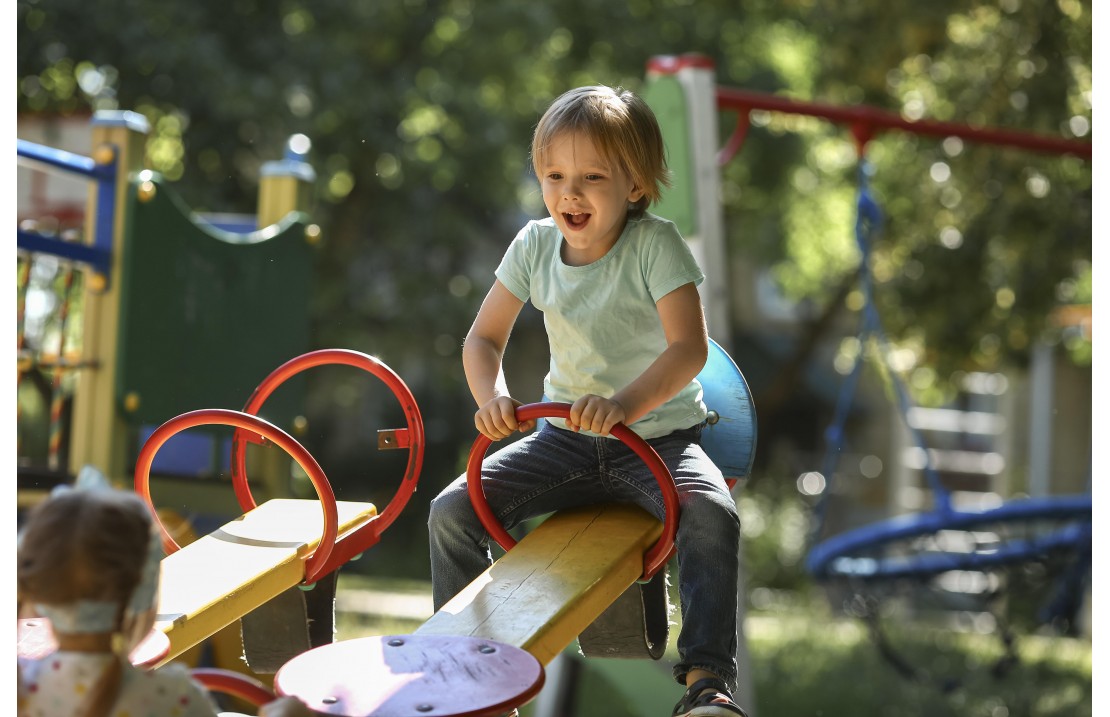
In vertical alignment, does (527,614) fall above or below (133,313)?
below

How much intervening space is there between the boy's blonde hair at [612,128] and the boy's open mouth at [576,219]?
0.32 feet

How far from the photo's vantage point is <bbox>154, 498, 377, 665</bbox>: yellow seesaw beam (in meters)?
2.07

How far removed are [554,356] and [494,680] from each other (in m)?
0.99

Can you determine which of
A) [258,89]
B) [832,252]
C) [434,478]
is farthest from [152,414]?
[832,252]

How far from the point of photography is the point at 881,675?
774cm

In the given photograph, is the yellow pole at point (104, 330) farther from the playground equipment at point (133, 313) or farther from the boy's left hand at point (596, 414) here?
the boy's left hand at point (596, 414)

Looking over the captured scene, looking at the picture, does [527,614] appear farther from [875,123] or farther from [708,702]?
[875,123]

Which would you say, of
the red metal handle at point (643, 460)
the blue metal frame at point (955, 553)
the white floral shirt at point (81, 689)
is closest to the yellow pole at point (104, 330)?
the red metal handle at point (643, 460)

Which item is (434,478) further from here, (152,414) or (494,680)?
(494,680)

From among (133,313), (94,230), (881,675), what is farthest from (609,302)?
(881,675)

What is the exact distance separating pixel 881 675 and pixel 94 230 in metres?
5.51

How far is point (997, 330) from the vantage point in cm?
872

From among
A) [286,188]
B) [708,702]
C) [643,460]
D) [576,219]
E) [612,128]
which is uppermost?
[286,188]

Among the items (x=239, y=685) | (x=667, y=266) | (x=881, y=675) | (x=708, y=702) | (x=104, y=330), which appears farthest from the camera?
(x=881, y=675)
